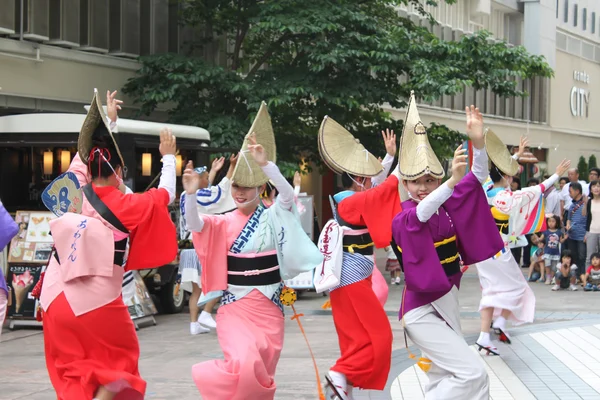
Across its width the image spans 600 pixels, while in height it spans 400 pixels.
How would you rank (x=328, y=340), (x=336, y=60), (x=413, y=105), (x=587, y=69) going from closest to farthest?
1. (x=413, y=105)
2. (x=328, y=340)
3. (x=336, y=60)
4. (x=587, y=69)

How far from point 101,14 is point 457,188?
1400cm

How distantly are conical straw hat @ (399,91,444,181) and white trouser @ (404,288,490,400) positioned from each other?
79 cm

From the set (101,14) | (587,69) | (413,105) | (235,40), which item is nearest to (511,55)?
(235,40)

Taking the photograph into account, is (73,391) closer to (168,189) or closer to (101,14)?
(168,189)

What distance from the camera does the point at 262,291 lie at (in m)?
6.81

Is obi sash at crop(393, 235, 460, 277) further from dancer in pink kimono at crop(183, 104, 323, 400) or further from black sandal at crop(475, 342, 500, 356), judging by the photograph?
black sandal at crop(475, 342, 500, 356)

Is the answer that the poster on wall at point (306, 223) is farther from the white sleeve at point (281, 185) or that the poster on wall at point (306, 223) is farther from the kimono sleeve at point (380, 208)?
the white sleeve at point (281, 185)

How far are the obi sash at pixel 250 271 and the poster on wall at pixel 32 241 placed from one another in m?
6.36

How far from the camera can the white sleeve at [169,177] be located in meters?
6.67

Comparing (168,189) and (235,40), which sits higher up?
(235,40)

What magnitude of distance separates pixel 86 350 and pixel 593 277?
→ 1283 cm

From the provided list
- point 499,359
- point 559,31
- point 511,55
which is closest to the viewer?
point 499,359

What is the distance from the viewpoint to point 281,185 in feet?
22.2

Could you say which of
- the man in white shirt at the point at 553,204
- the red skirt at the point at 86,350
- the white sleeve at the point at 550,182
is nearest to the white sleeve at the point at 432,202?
the red skirt at the point at 86,350
